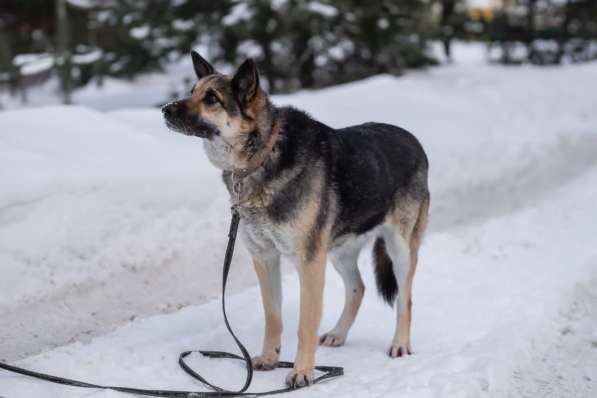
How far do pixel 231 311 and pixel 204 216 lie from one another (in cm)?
218

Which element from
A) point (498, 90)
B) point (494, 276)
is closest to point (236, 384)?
point (494, 276)

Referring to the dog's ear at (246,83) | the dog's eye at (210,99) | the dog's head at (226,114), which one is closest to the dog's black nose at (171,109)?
the dog's head at (226,114)

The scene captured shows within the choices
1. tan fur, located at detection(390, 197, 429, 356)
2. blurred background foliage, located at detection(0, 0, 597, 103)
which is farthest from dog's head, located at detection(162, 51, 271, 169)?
blurred background foliage, located at detection(0, 0, 597, 103)

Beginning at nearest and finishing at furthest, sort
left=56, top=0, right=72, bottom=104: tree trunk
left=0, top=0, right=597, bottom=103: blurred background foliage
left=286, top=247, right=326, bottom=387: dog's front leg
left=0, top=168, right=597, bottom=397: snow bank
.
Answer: left=0, top=168, right=597, bottom=397: snow bank, left=286, top=247, right=326, bottom=387: dog's front leg, left=0, top=0, right=597, bottom=103: blurred background foliage, left=56, top=0, right=72, bottom=104: tree trunk

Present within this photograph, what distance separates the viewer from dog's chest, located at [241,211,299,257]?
431cm

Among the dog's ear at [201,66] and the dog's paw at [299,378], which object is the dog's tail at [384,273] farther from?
the dog's ear at [201,66]

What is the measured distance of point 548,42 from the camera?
1025 inches

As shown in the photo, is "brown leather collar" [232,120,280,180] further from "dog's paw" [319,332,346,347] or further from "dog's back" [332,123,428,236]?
"dog's paw" [319,332,346,347]

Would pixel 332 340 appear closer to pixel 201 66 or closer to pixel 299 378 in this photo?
pixel 299 378

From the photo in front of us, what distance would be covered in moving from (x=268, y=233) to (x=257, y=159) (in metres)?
0.46

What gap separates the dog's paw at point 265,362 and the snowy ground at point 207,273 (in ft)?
0.39

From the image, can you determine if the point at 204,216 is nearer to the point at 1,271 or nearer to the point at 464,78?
the point at 1,271

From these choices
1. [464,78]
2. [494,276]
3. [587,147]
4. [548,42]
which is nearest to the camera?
[494,276]

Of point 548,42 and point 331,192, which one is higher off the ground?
point 331,192
